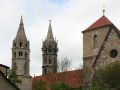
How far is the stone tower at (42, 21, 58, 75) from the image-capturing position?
386 ft

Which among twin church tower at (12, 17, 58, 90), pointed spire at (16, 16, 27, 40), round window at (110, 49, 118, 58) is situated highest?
pointed spire at (16, 16, 27, 40)

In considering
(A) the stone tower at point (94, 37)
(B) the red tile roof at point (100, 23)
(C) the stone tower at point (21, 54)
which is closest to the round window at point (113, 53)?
(A) the stone tower at point (94, 37)

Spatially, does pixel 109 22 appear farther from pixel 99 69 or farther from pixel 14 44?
pixel 14 44

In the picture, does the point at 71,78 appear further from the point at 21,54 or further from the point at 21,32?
the point at 21,32

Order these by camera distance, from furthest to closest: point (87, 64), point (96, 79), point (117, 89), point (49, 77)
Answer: point (49, 77), point (87, 64), point (96, 79), point (117, 89)

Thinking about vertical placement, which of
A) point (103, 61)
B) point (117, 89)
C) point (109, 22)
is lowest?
point (117, 89)

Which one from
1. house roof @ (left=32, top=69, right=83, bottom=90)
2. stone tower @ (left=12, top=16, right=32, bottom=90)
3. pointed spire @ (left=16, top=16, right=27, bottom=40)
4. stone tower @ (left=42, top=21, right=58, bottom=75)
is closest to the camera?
house roof @ (left=32, top=69, right=83, bottom=90)

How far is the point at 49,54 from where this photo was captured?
395 feet

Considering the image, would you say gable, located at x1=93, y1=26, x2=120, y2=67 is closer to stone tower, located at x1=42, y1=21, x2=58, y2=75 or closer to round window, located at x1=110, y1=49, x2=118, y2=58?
round window, located at x1=110, y1=49, x2=118, y2=58

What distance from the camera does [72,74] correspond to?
9156cm

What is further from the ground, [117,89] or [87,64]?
[87,64]

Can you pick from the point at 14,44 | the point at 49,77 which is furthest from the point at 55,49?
the point at 49,77

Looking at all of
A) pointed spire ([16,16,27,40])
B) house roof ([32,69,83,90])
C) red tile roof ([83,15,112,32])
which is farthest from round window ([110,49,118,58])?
pointed spire ([16,16,27,40])

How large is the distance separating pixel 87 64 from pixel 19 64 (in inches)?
1123
